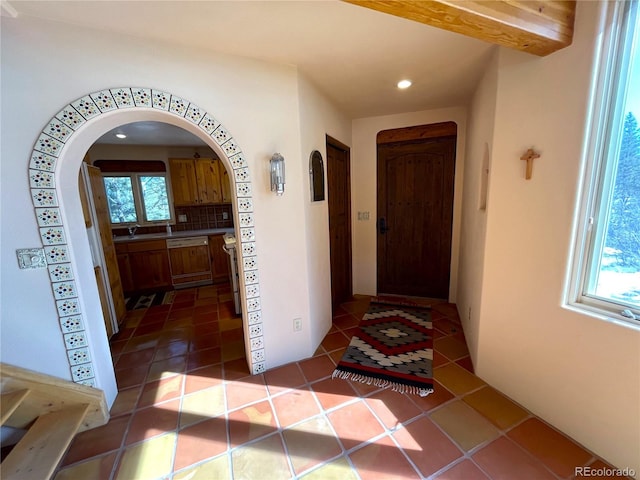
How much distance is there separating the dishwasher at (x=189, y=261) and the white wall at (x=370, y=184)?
243 cm

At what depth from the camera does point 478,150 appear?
7.33ft

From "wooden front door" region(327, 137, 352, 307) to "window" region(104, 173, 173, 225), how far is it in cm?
313

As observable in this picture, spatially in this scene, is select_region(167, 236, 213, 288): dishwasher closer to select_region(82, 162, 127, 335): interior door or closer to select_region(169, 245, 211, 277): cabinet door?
select_region(169, 245, 211, 277): cabinet door

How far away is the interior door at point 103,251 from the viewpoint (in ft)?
8.49

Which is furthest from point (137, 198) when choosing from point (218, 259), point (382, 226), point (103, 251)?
point (382, 226)

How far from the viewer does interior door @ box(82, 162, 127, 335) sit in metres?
2.59

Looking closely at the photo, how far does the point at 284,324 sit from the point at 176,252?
9.10 feet

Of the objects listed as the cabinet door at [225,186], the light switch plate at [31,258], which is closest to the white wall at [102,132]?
the light switch plate at [31,258]

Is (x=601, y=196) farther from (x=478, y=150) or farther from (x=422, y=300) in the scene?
(x=422, y=300)

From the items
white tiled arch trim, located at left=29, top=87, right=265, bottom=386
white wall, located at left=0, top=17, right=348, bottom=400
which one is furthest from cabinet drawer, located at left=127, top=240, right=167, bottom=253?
white tiled arch trim, located at left=29, top=87, right=265, bottom=386

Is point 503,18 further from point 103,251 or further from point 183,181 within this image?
point 183,181

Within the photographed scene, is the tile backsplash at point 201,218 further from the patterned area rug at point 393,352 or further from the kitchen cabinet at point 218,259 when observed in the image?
the patterned area rug at point 393,352

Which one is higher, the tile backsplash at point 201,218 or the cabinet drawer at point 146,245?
the tile backsplash at point 201,218

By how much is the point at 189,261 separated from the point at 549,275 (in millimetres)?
4340
